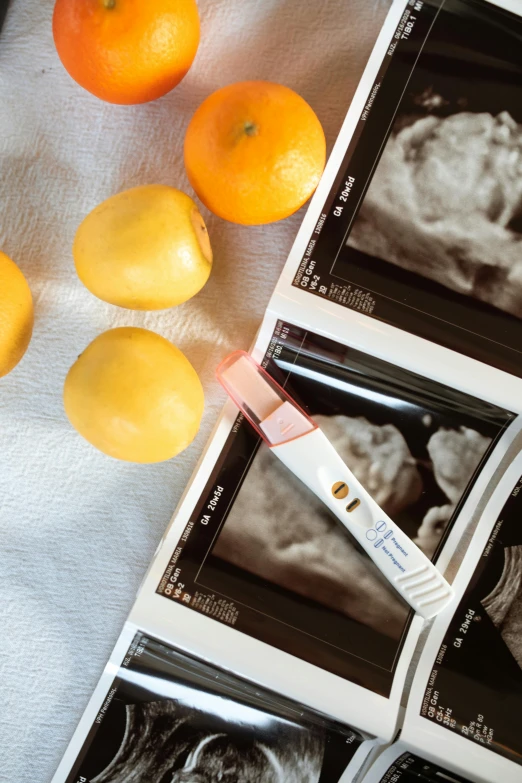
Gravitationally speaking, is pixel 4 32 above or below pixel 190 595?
above

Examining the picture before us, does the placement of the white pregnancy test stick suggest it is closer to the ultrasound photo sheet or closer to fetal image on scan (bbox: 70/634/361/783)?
the ultrasound photo sheet

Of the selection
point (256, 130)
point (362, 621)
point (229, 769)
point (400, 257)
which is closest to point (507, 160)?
point (400, 257)

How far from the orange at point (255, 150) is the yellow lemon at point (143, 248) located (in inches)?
1.4

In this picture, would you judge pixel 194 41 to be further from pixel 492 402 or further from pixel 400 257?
pixel 492 402

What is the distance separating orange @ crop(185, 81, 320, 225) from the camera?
0.42 m

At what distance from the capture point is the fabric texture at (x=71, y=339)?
0.51m

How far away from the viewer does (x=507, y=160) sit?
1.62 ft

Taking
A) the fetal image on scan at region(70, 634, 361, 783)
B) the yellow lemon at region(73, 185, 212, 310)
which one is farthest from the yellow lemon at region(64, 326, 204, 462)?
the fetal image on scan at region(70, 634, 361, 783)

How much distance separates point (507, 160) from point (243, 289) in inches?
9.9

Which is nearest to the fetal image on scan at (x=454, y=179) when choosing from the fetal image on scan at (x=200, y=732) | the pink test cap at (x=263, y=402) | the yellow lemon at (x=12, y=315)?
the pink test cap at (x=263, y=402)

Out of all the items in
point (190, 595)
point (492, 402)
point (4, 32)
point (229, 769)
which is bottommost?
point (229, 769)

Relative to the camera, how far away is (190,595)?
49 centimetres

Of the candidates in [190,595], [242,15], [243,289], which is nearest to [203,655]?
[190,595]

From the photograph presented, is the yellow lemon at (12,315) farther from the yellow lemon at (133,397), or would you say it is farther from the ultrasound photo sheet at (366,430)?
the ultrasound photo sheet at (366,430)
